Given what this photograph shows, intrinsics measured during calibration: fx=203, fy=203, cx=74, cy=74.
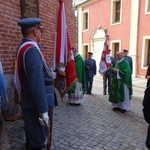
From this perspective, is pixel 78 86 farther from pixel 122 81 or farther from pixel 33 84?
pixel 33 84

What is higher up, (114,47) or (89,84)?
(114,47)

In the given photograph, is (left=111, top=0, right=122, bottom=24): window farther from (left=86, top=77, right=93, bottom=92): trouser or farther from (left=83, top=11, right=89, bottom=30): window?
(left=86, top=77, right=93, bottom=92): trouser

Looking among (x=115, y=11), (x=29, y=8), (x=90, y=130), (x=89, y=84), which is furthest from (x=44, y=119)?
(x=115, y=11)

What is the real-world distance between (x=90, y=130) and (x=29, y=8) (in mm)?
2829

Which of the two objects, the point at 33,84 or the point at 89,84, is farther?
the point at 89,84

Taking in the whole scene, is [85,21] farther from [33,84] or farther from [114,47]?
[33,84]

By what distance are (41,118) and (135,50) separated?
42.8 feet

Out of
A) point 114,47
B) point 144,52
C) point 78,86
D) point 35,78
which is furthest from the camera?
point 114,47

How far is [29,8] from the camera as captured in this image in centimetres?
434

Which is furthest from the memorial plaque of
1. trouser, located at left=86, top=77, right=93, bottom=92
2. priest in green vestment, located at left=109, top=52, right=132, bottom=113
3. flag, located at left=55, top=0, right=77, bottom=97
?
trouser, located at left=86, top=77, right=93, bottom=92

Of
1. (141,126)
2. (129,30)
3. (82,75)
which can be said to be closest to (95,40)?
(129,30)

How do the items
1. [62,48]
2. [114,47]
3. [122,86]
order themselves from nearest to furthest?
1. [62,48]
2. [122,86]
3. [114,47]

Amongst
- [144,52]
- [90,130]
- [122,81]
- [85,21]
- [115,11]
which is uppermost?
[115,11]

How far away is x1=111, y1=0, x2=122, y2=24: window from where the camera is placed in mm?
15953
